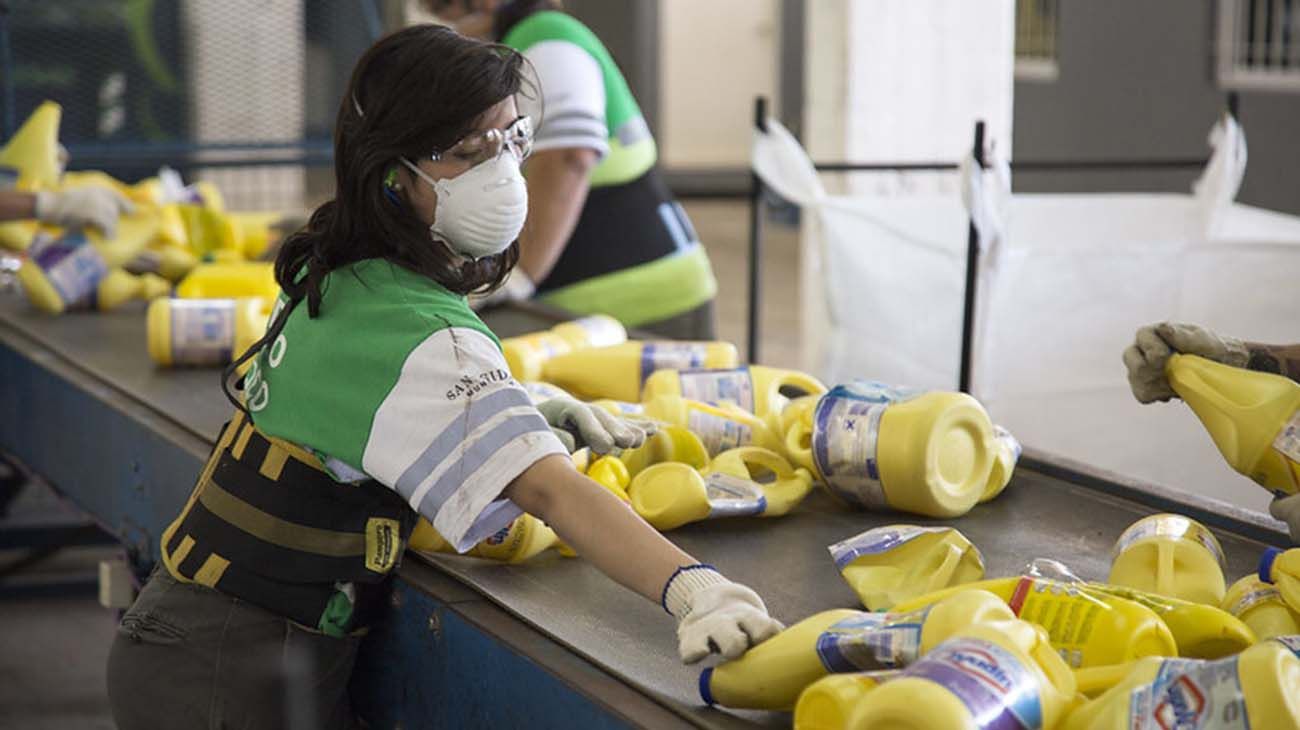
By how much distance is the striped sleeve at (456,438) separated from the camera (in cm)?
152

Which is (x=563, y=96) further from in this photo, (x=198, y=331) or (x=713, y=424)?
(x=713, y=424)

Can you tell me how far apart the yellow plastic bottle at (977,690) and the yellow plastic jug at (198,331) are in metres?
1.85

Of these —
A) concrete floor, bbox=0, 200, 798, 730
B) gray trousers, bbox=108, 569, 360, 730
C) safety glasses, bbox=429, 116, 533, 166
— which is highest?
safety glasses, bbox=429, 116, 533, 166

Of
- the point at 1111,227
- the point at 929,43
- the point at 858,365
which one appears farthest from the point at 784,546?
the point at 929,43

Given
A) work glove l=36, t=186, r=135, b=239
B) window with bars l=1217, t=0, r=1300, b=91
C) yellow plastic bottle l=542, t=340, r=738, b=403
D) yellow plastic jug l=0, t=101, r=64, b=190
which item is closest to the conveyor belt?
yellow plastic bottle l=542, t=340, r=738, b=403

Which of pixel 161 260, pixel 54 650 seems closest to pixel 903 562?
pixel 161 260

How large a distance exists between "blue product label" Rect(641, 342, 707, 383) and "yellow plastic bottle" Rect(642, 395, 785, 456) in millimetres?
255

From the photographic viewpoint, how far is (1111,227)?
12.8 ft

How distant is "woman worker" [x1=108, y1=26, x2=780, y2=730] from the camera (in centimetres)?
153

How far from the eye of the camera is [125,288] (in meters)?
3.47

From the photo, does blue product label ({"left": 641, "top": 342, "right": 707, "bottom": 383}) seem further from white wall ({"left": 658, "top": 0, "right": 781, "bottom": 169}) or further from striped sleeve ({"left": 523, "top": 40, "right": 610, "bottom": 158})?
white wall ({"left": 658, "top": 0, "right": 781, "bottom": 169})

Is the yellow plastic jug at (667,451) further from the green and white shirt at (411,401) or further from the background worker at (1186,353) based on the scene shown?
the background worker at (1186,353)

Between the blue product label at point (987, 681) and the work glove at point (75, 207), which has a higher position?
the work glove at point (75, 207)

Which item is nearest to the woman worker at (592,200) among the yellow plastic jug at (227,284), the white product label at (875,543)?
Answer: the yellow plastic jug at (227,284)
